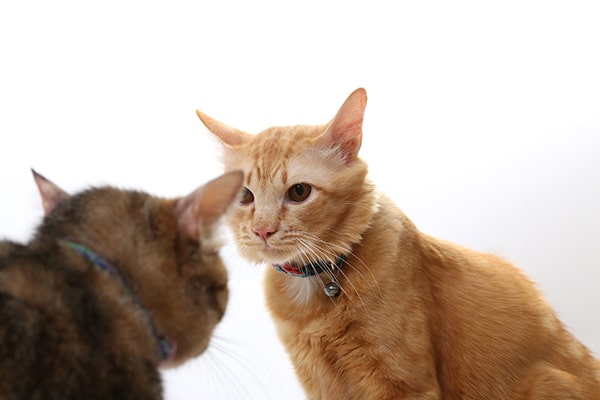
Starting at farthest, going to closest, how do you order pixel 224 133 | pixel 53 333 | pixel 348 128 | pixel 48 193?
pixel 224 133
pixel 348 128
pixel 48 193
pixel 53 333

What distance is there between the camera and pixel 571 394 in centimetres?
154

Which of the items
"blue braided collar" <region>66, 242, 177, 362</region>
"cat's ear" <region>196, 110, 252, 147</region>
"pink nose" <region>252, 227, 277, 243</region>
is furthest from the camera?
"cat's ear" <region>196, 110, 252, 147</region>

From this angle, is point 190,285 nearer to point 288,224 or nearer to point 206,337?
point 206,337

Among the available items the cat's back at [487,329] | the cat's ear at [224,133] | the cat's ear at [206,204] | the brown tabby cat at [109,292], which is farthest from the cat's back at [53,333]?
the cat's back at [487,329]

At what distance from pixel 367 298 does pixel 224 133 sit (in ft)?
2.13

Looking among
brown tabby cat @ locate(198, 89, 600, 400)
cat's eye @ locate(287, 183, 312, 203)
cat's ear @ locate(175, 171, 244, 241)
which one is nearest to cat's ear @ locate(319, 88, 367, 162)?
brown tabby cat @ locate(198, 89, 600, 400)

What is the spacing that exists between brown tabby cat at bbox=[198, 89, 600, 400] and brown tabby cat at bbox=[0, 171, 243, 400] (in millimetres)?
317

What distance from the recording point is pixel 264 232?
4.89 ft

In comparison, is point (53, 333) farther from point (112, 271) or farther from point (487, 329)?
point (487, 329)

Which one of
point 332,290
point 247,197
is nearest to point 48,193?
point 247,197

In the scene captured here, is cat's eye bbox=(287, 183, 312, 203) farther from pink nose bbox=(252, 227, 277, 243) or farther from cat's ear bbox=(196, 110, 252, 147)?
cat's ear bbox=(196, 110, 252, 147)

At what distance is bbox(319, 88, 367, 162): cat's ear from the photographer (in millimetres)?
1540

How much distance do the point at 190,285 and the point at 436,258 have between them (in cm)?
77

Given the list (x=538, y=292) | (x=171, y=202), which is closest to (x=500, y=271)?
(x=538, y=292)
